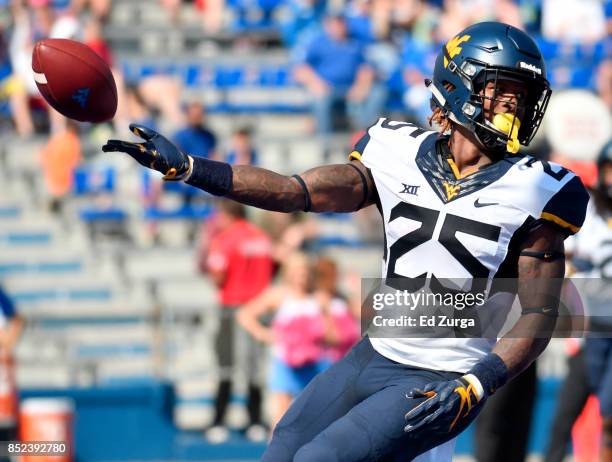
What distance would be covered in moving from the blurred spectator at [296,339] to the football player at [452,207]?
3975mm

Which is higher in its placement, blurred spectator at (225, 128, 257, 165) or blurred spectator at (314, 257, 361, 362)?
blurred spectator at (225, 128, 257, 165)

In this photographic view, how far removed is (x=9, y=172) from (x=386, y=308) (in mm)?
8009

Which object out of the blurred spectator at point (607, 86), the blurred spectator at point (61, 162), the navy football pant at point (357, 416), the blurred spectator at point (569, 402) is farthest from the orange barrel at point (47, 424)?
the blurred spectator at point (607, 86)

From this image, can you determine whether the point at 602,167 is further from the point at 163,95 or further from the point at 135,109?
the point at 163,95

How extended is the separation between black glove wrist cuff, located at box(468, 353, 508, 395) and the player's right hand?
3.46 ft

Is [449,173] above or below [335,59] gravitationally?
above

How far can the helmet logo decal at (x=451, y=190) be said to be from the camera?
399 cm

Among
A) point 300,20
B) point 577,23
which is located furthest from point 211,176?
point 577,23

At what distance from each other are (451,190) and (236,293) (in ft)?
16.6

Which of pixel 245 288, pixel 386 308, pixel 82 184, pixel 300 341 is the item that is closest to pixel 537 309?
pixel 386 308

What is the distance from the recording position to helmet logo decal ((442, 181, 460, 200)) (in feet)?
13.1

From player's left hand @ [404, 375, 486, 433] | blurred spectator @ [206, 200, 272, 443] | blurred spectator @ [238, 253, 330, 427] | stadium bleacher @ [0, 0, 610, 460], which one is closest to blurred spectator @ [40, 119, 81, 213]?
stadium bleacher @ [0, 0, 610, 460]

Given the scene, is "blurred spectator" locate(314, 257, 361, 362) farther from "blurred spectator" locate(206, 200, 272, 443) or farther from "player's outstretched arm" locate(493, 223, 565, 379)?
"player's outstretched arm" locate(493, 223, 565, 379)

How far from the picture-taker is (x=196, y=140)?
34.4ft
